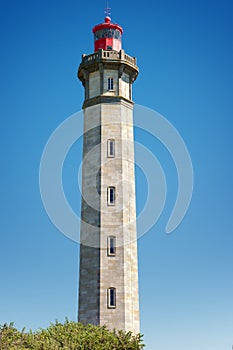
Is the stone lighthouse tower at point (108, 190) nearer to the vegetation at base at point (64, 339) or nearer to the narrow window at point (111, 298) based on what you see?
the narrow window at point (111, 298)

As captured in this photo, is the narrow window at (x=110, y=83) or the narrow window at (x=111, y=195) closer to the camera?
the narrow window at (x=111, y=195)

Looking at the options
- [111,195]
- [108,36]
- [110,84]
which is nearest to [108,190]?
[111,195]

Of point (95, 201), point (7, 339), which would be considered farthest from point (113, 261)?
point (7, 339)

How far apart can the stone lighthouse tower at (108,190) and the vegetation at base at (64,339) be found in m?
4.43

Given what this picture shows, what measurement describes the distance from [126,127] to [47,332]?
636 inches

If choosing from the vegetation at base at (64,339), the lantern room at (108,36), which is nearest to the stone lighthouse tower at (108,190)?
the lantern room at (108,36)

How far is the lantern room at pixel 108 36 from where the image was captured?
41.2 m

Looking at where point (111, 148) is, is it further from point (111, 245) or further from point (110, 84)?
point (111, 245)

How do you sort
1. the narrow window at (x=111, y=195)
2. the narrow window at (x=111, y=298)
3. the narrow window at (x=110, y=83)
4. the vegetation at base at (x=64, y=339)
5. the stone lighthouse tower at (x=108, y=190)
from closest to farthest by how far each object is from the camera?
the vegetation at base at (x=64, y=339) < the narrow window at (x=111, y=298) < the stone lighthouse tower at (x=108, y=190) < the narrow window at (x=111, y=195) < the narrow window at (x=110, y=83)

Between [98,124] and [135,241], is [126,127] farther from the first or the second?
[135,241]

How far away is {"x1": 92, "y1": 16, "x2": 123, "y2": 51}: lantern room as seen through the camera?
135 feet

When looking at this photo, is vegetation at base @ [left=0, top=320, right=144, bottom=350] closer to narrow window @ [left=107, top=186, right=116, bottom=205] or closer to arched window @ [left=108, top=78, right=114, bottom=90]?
narrow window @ [left=107, top=186, right=116, bottom=205]

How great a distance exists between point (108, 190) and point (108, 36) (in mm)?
12845


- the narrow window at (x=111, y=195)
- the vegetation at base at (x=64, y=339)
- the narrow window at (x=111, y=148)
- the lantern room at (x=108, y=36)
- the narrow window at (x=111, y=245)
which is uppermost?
the lantern room at (x=108, y=36)
